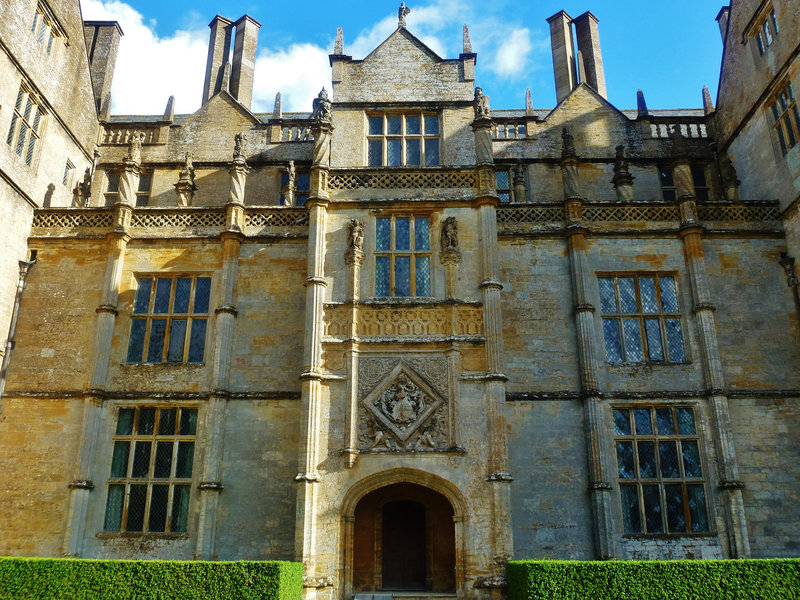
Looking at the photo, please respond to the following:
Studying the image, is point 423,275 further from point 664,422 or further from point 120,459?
point 120,459

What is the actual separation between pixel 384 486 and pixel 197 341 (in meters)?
6.41

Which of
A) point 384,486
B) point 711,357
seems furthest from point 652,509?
point 384,486

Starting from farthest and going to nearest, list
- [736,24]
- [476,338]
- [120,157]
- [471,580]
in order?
1. [120,157]
2. [736,24]
3. [476,338]
4. [471,580]

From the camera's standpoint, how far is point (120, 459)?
56.1 feet

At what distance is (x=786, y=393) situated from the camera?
17312 mm

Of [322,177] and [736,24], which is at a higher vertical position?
[736,24]

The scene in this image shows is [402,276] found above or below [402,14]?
below

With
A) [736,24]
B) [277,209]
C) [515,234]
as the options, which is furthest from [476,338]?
[736,24]

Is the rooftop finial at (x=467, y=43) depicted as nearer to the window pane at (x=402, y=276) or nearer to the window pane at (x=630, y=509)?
the window pane at (x=402, y=276)

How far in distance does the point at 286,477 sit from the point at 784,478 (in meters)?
12.2

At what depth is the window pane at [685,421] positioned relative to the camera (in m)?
17.3

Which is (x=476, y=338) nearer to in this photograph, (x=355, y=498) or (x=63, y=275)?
(x=355, y=498)

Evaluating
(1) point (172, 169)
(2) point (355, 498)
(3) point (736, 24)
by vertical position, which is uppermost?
(3) point (736, 24)

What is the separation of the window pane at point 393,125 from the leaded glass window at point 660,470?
10.2m
